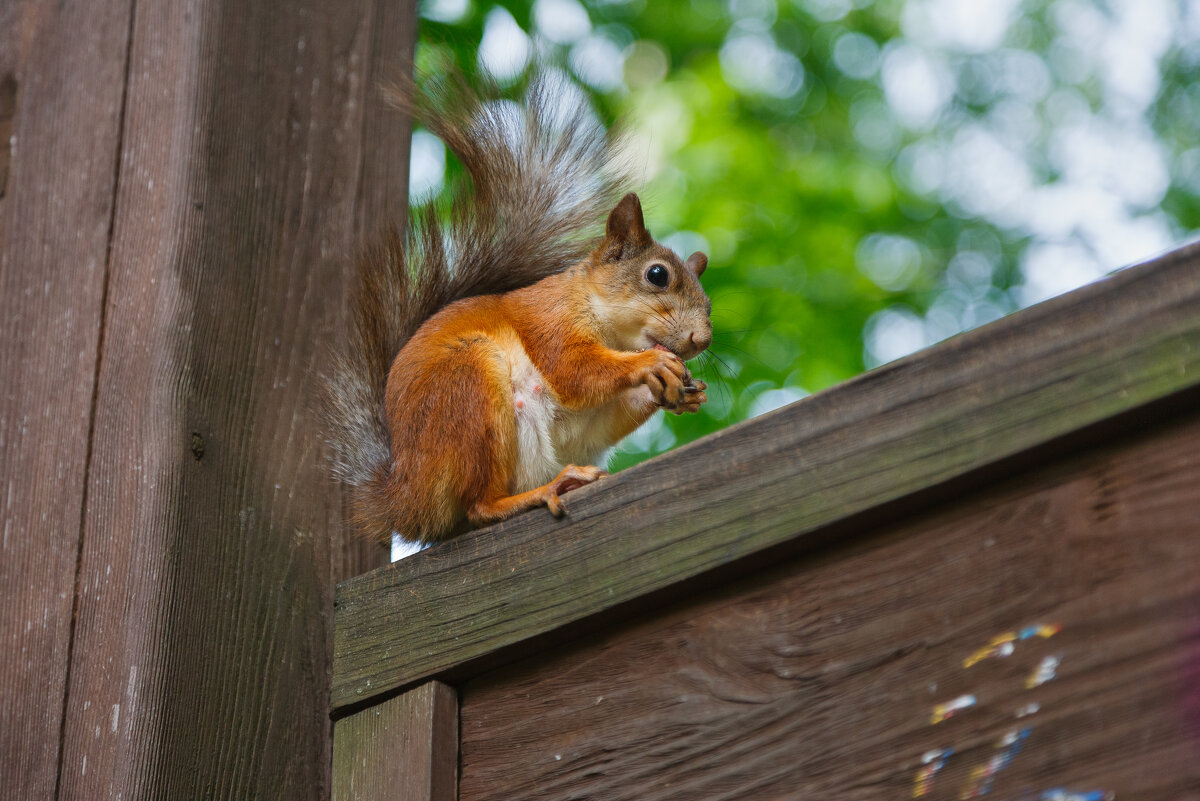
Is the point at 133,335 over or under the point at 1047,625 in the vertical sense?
over

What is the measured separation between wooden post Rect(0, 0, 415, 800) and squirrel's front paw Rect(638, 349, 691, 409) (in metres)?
0.50

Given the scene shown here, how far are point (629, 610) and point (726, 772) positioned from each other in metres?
0.21

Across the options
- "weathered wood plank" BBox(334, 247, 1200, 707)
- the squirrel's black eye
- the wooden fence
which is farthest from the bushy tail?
the wooden fence

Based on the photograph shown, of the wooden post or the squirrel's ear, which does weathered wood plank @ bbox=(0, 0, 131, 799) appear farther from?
the squirrel's ear

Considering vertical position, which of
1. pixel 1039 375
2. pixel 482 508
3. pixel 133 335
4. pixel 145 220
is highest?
pixel 145 220

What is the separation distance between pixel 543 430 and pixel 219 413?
592 mm

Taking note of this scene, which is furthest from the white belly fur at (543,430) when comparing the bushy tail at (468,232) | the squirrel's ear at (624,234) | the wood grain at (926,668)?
the wood grain at (926,668)

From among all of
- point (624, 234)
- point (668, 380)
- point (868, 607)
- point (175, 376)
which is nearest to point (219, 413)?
point (175, 376)

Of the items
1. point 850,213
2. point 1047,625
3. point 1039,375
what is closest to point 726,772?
point 1047,625

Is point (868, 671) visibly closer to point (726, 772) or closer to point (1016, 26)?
point (726, 772)

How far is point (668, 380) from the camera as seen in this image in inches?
73.7

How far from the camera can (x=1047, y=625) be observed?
1030 mm

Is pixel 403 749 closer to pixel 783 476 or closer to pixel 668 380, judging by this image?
pixel 783 476

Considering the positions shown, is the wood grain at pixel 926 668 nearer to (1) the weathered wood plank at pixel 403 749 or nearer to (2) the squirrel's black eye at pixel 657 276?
(1) the weathered wood plank at pixel 403 749
